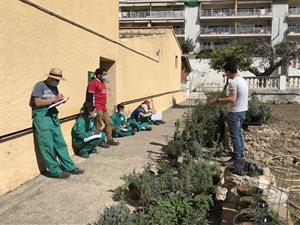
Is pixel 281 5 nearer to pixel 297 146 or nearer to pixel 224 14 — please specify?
pixel 224 14

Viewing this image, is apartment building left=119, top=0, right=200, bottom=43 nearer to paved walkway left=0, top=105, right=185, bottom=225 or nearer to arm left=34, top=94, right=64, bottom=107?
paved walkway left=0, top=105, right=185, bottom=225

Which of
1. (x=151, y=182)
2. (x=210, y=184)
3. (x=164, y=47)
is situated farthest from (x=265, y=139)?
(x=164, y=47)

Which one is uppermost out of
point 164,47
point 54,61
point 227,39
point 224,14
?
point 224,14

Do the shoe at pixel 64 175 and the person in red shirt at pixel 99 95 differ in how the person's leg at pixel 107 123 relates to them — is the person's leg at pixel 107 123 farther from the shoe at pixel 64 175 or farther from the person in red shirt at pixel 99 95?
the shoe at pixel 64 175

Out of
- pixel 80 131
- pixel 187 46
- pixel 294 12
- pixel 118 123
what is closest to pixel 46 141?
pixel 80 131

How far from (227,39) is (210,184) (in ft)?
175

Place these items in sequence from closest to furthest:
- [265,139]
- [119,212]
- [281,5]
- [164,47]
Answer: [119,212], [265,139], [164,47], [281,5]

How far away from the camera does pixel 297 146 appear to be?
8.91m

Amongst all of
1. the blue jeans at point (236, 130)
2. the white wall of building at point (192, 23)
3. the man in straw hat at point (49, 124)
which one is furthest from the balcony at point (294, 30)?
the man in straw hat at point (49, 124)

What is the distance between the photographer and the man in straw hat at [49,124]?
4.88m

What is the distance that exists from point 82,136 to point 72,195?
5.85ft

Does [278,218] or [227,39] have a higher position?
[227,39]

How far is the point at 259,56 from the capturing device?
3472 centimetres

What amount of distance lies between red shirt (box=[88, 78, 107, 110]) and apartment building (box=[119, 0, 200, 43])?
51440 mm
